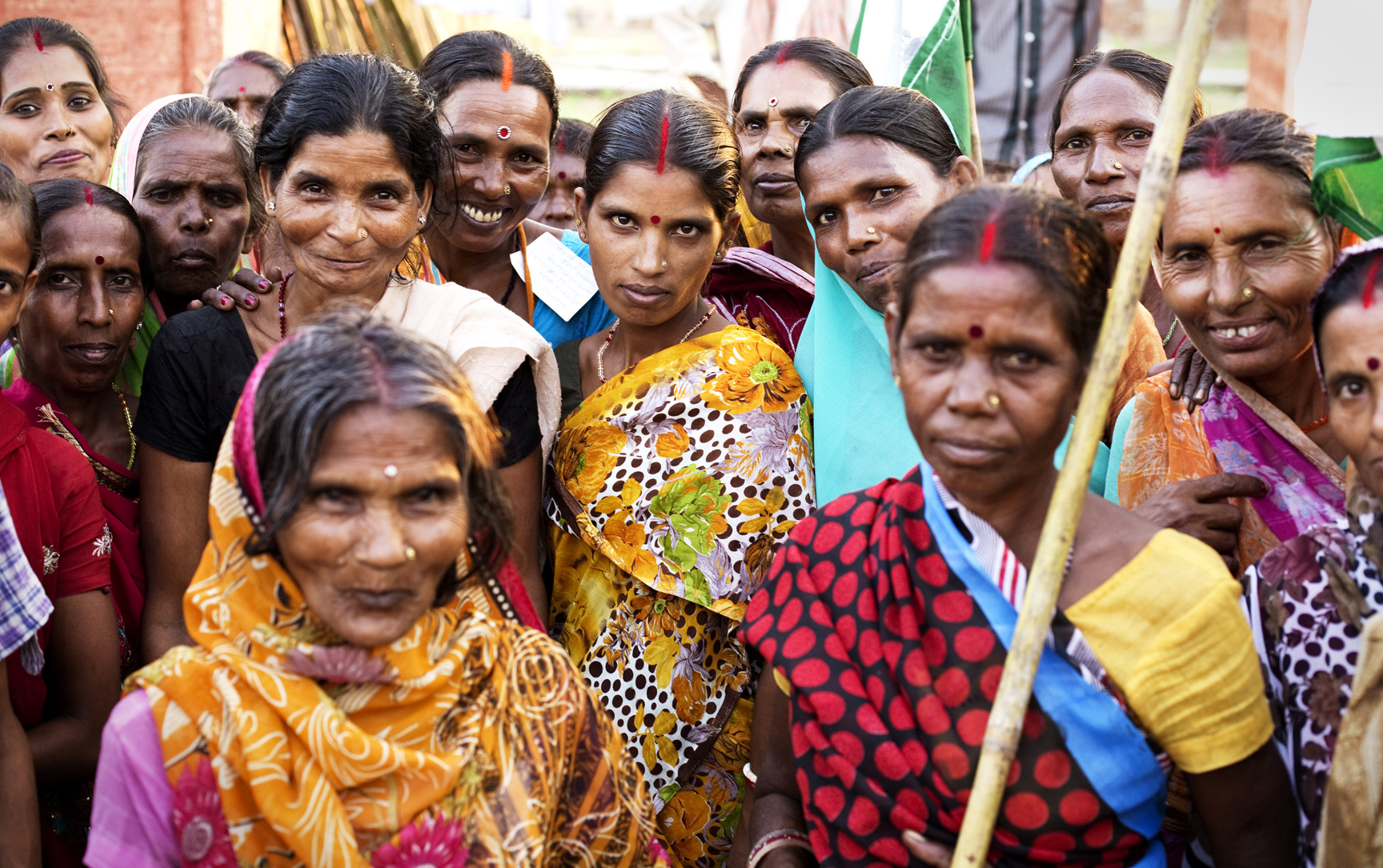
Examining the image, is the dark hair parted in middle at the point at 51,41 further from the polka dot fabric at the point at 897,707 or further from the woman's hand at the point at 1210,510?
the woman's hand at the point at 1210,510

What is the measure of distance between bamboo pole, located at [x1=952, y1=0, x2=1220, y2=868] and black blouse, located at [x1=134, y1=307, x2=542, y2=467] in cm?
140

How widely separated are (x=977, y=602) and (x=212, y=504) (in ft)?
4.33

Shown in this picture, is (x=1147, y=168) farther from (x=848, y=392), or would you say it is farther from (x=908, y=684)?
(x=848, y=392)

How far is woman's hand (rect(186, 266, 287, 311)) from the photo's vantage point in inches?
116

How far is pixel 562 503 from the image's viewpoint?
10.3 ft

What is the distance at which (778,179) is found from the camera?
4.05m

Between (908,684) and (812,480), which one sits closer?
(908,684)

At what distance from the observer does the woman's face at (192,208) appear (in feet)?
11.5

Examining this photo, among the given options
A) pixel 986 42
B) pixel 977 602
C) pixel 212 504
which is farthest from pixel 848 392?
pixel 986 42

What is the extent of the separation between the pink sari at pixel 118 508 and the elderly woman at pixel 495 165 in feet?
3.53

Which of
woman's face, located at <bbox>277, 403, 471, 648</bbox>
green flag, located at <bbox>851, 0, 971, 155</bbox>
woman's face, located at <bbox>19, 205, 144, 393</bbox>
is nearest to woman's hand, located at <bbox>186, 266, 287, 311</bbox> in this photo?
woman's face, located at <bbox>19, 205, 144, 393</bbox>

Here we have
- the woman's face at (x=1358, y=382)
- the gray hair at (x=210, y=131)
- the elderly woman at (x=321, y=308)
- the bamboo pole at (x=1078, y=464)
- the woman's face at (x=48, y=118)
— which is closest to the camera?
the bamboo pole at (x=1078, y=464)

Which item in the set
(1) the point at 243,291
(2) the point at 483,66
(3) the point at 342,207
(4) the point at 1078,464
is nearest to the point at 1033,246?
(4) the point at 1078,464

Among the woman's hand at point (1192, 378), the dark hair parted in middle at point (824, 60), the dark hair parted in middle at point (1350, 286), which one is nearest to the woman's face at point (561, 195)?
the dark hair parted in middle at point (824, 60)
